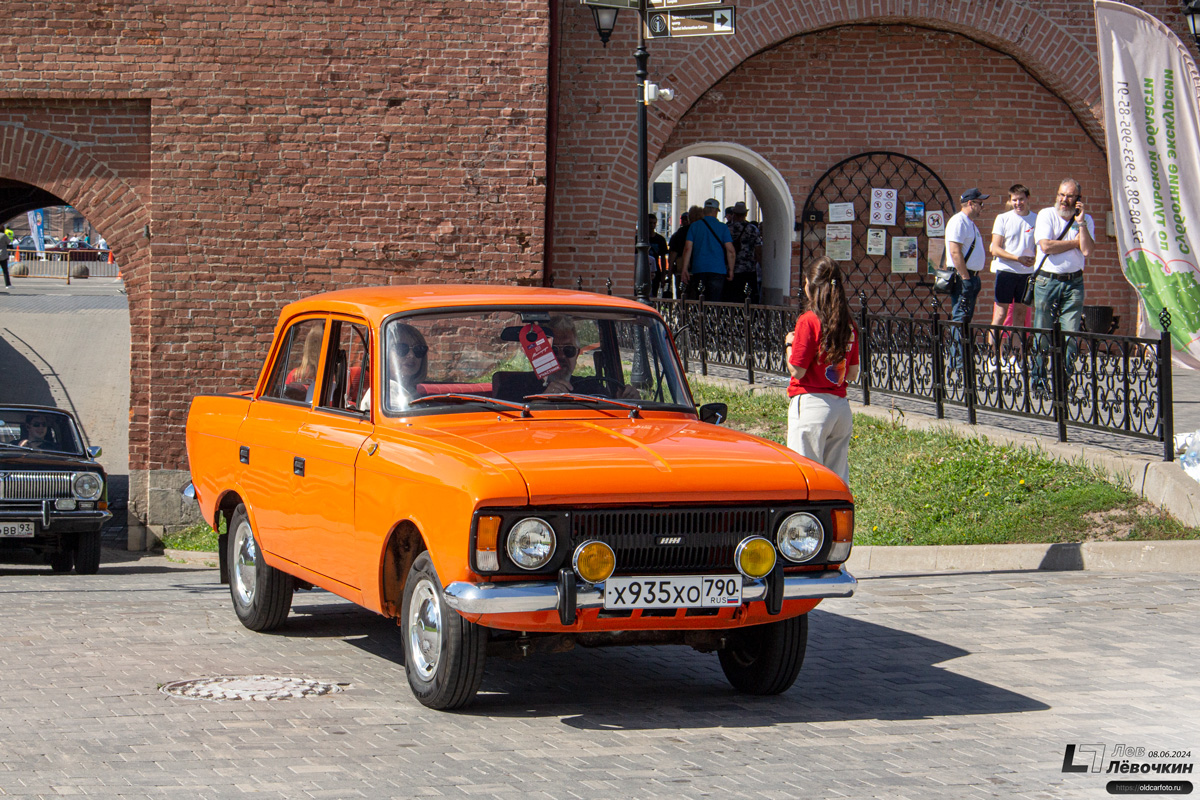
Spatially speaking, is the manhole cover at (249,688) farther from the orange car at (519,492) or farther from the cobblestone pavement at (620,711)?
the orange car at (519,492)

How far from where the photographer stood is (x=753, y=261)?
21.6 m

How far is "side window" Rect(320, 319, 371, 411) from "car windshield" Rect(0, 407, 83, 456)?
884cm

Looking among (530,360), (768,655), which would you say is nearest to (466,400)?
(530,360)

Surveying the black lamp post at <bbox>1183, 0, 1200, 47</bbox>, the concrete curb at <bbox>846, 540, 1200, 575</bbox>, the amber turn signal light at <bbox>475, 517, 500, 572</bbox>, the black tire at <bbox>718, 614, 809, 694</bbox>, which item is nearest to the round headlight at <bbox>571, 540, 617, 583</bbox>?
the amber turn signal light at <bbox>475, 517, 500, 572</bbox>

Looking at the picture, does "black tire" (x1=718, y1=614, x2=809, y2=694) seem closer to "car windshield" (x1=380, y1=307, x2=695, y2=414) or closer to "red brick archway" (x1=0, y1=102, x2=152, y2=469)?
"car windshield" (x1=380, y1=307, x2=695, y2=414)

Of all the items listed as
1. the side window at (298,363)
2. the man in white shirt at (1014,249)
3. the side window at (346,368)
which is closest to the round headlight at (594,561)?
the side window at (346,368)

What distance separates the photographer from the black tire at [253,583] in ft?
25.4

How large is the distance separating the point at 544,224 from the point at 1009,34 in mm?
8037

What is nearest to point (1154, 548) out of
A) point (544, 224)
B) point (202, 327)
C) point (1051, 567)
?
point (1051, 567)

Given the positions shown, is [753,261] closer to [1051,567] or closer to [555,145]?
[555,145]

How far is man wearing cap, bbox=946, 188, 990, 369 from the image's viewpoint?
49.7 ft

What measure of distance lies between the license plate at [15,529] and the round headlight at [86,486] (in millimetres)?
556

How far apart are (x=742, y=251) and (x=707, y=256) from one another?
5.50 feet

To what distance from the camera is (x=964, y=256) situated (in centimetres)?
1531
